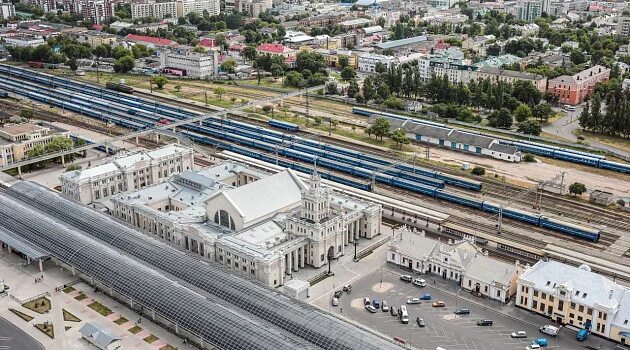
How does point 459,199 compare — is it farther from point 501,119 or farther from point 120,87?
point 120,87

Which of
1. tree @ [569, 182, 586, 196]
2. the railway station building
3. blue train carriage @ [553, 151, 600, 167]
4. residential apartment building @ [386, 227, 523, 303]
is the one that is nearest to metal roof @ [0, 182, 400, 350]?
the railway station building

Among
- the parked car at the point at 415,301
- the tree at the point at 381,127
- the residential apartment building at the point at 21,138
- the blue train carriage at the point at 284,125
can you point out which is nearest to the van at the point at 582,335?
the parked car at the point at 415,301

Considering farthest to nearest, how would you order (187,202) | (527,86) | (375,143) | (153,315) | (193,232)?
(527,86)
(375,143)
(187,202)
(193,232)
(153,315)

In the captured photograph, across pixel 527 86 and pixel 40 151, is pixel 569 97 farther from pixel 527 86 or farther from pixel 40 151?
pixel 40 151

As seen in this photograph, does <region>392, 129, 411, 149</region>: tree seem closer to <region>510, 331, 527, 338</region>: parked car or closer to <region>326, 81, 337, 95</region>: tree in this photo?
<region>326, 81, 337, 95</region>: tree

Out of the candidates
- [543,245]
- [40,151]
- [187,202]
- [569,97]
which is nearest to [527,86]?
[569,97]

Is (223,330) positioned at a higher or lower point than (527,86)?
lower
